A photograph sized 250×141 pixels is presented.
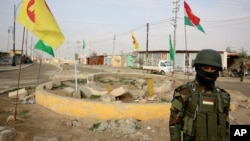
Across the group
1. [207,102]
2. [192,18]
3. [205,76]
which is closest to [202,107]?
[207,102]

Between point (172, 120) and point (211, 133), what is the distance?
1.23 ft

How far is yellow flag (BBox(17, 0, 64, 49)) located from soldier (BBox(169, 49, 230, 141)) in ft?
16.1

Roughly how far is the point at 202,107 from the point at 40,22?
5.40 m

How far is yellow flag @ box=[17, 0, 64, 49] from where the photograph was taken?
22.6 ft

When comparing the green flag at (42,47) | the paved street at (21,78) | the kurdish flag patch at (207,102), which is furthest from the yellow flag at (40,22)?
the paved street at (21,78)

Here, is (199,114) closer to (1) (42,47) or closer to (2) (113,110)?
(2) (113,110)

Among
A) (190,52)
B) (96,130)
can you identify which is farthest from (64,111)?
(190,52)

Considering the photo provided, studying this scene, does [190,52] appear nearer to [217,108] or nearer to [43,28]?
[43,28]

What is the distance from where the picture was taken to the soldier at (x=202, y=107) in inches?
102

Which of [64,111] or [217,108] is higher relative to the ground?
[217,108]

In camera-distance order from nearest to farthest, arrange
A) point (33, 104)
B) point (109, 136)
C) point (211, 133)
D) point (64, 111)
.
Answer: point (211, 133) < point (109, 136) < point (64, 111) < point (33, 104)

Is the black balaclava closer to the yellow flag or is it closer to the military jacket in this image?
the military jacket

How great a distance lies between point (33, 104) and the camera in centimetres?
995

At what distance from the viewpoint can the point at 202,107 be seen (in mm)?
2576
